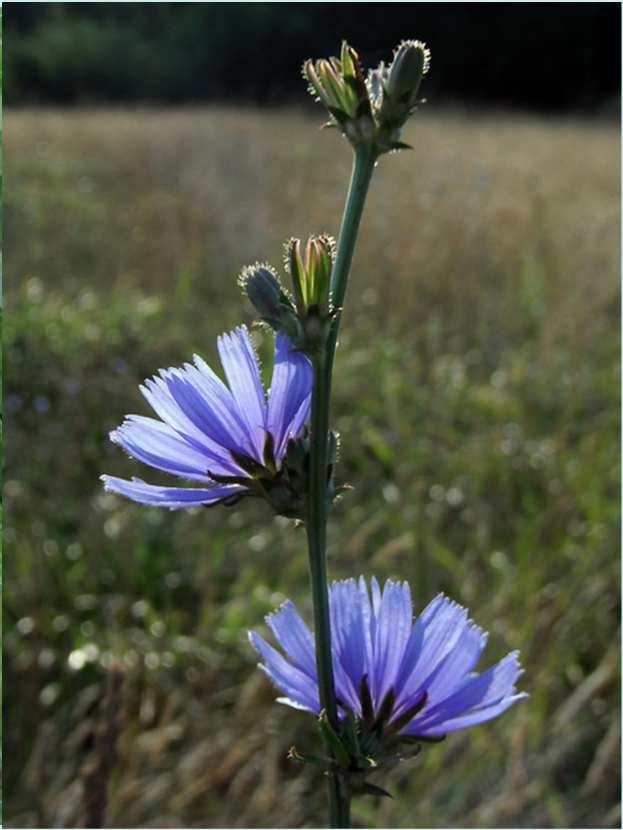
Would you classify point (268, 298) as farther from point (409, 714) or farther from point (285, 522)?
point (285, 522)

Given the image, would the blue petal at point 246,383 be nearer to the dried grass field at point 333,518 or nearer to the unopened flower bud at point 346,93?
the unopened flower bud at point 346,93

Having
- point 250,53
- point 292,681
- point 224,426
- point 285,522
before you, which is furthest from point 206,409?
point 250,53

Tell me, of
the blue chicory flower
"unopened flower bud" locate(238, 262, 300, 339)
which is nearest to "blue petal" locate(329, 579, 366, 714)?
the blue chicory flower

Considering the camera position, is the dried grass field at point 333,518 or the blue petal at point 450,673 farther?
the dried grass field at point 333,518

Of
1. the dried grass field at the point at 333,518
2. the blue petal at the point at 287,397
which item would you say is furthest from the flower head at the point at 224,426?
the dried grass field at the point at 333,518

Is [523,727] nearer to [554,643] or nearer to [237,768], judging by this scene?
[554,643]
